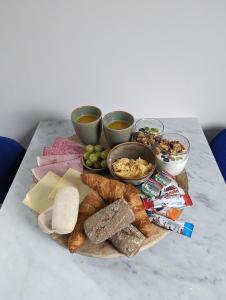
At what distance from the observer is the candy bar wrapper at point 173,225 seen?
69 cm

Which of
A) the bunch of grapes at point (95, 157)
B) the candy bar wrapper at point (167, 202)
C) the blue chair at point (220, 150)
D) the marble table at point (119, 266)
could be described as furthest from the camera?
the blue chair at point (220, 150)

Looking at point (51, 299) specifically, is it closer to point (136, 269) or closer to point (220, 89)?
point (136, 269)

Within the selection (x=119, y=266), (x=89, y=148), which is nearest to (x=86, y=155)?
(x=89, y=148)

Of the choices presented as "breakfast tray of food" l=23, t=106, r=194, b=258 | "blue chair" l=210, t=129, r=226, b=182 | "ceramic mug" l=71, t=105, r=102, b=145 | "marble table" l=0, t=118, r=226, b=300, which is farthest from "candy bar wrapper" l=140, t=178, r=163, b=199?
"blue chair" l=210, t=129, r=226, b=182

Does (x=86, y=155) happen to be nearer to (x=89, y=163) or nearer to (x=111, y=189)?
(x=89, y=163)

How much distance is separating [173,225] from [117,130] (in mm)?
325

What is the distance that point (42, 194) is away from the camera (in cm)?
77

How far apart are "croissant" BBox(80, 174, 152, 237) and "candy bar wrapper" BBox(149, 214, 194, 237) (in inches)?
1.2

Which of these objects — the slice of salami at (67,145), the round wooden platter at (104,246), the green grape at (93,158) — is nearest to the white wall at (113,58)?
the slice of salami at (67,145)

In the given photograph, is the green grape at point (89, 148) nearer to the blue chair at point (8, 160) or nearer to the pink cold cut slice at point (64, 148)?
the pink cold cut slice at point (64, 148)

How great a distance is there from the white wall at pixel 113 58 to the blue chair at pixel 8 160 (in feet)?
0.43

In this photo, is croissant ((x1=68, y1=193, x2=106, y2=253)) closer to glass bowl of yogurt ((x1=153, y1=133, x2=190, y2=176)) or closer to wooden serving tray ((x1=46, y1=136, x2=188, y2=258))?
wooden serving tray ((x1=46, y1=136, x2=188, y2=258))

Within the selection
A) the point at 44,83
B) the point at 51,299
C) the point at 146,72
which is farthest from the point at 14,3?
the point at 51,299

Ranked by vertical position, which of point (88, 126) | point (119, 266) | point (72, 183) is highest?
point (88, 126)
